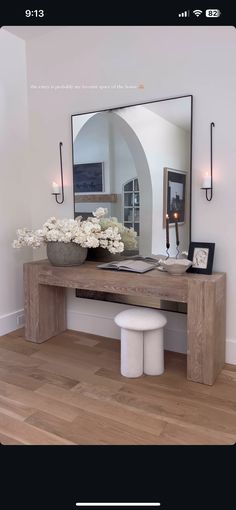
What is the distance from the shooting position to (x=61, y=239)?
2602 millimetres

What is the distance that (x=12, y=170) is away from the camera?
10.3 feet

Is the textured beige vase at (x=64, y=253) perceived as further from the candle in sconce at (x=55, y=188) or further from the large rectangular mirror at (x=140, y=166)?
the candle in sconce at (x=55, y=188)

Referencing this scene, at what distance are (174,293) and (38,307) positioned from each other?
119cm

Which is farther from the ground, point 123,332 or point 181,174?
point 181,174

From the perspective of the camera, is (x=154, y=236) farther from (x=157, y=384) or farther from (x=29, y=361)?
(x=29, y=361)

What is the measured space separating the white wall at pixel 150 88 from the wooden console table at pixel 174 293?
1.01 feet

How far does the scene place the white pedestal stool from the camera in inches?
87.7

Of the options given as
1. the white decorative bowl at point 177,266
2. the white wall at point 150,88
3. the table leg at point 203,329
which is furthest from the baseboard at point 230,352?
the white decorative bowl at point 177,266

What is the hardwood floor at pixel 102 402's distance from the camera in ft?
5.55

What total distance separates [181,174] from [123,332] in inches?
46.1

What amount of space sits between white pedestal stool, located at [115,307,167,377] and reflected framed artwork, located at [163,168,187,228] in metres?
0.73

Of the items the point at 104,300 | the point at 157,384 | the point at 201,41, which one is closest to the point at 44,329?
the point at 104,300
